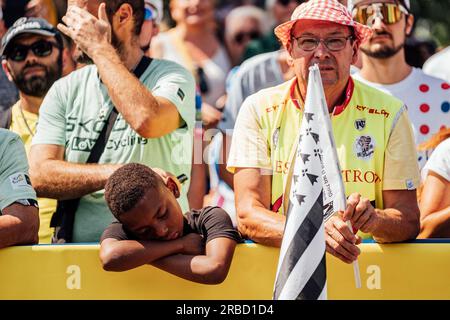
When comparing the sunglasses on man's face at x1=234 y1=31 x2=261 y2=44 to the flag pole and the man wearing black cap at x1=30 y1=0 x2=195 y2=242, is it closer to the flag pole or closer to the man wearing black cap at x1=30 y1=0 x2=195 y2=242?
the man wearing black cap at x1=30 y1=0 x2=195 y2=242

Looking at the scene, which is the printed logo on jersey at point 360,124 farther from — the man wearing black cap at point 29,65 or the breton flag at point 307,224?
the man wearing black cap at point 29,65

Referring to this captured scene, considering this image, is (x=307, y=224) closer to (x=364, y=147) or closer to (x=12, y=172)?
(x=364, y=147)

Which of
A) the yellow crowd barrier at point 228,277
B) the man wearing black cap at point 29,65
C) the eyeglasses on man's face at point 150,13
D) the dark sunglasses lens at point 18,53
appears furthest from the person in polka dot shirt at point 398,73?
the yellow crowd barrier at point 228,277

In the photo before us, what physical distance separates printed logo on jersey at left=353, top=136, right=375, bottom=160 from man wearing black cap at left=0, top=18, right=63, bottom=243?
2.33 metres

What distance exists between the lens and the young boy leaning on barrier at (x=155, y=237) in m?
4.70

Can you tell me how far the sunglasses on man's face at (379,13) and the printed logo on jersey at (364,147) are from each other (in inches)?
74.4

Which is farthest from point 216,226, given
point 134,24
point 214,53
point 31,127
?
point 214,53

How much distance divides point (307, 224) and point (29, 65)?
10.3 ft

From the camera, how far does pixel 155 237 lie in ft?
15.7

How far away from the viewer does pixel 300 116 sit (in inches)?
206

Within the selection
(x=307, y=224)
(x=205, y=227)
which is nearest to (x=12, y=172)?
(x=205, y=227)

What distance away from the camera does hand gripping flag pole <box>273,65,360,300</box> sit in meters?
4.22

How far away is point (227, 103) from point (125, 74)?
2.27 m
